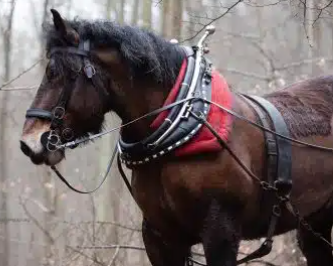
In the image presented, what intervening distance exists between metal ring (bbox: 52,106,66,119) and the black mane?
35 centimetres

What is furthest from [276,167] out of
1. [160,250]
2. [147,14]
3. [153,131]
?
[147,14]

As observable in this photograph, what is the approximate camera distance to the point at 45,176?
45.0ft

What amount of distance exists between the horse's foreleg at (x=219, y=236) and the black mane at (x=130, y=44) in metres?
0.75

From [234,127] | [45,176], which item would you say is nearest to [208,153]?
[234,127]

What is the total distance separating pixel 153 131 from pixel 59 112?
52 centimetres

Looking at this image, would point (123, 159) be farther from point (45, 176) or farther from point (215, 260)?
point (45, 176)

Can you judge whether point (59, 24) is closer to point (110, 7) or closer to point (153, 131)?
point (153, 131)

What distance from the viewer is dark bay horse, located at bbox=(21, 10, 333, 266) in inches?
118

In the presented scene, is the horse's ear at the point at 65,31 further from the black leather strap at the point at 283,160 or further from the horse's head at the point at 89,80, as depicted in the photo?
the black leather strap at the point at 283,160

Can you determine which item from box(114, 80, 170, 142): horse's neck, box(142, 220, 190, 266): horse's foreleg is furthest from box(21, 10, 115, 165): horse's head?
box(142, 220, 190, 266): horse's foreleg

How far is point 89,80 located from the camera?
9.94 feet

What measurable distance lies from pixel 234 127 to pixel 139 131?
515mm

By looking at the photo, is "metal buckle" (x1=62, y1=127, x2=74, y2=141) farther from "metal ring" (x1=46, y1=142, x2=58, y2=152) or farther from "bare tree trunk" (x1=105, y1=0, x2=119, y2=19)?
"bare tree trunk" (x1=105, y1=0, x2=119, y2=19)

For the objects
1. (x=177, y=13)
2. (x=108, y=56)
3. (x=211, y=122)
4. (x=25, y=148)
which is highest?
(x=177, y=13)
